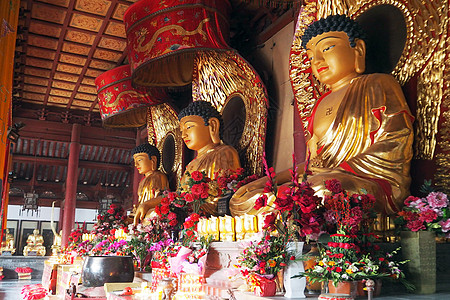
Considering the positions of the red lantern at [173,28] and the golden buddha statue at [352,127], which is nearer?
the golden buddha statue at [352,127]

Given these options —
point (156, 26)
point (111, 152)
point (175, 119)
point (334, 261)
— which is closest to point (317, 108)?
point (334, 261)

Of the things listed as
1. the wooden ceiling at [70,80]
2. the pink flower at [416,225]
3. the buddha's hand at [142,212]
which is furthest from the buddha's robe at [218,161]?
the pink flower at [416,225]

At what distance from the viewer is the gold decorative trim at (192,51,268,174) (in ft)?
15.8

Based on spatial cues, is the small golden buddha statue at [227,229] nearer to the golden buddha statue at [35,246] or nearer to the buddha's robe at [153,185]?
the buddha's robe at [153,185]

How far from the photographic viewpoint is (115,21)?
6410mm

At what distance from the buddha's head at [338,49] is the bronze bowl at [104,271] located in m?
2.10

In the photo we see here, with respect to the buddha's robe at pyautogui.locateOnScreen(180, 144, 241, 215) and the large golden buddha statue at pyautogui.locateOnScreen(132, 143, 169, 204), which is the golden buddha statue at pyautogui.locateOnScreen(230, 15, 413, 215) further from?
the large golden buddha statue at pyautogui.locateOnScreen(132, 143, 169, 204)

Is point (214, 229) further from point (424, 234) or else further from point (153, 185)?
point (153, 185)

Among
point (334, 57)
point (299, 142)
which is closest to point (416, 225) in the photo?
point (334, 57)

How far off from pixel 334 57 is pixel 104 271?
232 centimetres

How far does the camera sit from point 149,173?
6.95 m

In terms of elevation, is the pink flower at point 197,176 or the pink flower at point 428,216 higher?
the pink flower at point 197,176

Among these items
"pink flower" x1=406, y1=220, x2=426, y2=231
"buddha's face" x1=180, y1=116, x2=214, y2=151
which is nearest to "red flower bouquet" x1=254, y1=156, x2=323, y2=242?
"pink flower" x1=406, y1=220, x2=426, y2=231

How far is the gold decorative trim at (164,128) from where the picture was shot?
22.7 feet
